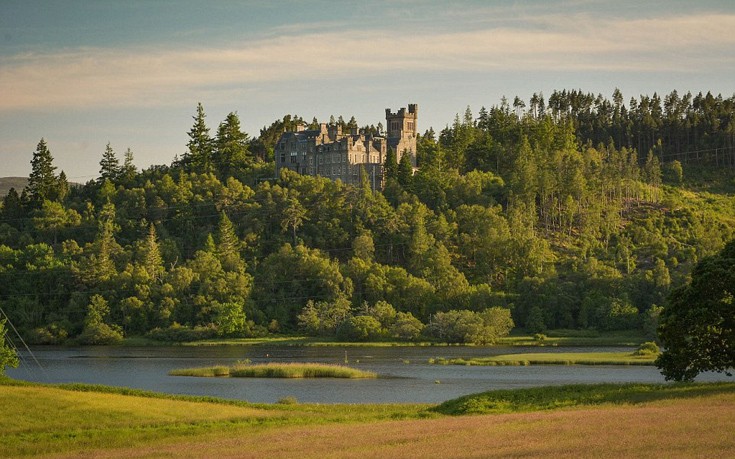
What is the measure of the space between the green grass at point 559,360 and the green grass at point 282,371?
60.3ft

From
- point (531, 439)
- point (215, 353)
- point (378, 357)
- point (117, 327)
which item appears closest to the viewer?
point (531, 439)

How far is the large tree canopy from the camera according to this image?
2397 inches

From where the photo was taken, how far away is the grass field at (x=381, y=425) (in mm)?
39656

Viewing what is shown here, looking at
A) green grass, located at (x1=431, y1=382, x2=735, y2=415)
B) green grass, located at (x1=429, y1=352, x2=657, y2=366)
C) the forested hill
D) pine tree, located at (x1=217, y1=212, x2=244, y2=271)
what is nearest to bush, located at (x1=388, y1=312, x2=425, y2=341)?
the forested hill

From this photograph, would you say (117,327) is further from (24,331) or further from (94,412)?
(94,412)

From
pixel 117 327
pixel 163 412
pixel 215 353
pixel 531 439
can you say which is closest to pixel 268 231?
pixel 117 327

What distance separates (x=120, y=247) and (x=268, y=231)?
2555cm

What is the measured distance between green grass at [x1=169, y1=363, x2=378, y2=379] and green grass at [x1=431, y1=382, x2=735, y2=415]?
4097 centimetres

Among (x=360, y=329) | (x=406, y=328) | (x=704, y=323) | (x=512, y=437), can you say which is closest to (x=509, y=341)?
(x=406, y=328)

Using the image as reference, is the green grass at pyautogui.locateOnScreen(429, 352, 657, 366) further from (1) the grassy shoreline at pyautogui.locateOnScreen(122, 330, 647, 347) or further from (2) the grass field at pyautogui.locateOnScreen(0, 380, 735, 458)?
(2) the grass field at pyautogui.locateOnScreen(0, 380, 735, 458)

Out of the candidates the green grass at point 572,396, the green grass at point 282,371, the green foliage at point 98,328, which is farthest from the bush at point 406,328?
the green grass at point 572,396

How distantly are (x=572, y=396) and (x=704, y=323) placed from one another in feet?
31.2

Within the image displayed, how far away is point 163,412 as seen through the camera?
194 ft

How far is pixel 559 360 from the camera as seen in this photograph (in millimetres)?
117312
